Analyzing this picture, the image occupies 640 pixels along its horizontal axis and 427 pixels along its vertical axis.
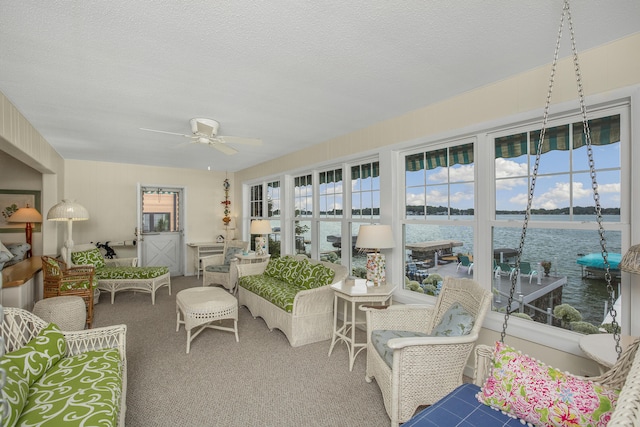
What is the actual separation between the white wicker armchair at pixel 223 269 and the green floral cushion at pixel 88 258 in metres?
1.63

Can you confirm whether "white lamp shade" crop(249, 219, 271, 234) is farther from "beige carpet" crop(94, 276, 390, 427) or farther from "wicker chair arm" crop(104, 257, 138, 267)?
"wicker chair arm" crop(104, 257, 138, 267)

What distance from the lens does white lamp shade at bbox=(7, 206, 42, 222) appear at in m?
4.79

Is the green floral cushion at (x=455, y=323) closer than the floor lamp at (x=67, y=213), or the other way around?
the green floral cushion at (x=455, y=323)

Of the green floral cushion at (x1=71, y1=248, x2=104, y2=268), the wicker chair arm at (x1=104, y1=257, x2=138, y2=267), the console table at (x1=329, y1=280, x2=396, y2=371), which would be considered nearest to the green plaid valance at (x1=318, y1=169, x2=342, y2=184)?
the console table at (x1=329, y1=280, x2=396, y2=371)

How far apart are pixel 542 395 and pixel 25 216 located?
6683mm

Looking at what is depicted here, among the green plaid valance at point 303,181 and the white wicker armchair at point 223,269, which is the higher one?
the green plaid valance at point 303,181

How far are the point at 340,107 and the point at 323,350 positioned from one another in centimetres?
249

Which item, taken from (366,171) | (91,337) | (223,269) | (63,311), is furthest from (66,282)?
(366,171)

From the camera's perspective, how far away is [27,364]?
1715 millimetres

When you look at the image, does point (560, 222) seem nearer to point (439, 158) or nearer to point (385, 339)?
point (439, 158)

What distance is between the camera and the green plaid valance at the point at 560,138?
2055 mm

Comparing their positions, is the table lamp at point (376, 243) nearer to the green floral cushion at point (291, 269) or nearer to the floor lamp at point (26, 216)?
the green floral cushion at point (291, 269)

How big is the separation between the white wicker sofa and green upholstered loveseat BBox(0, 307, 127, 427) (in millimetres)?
1557

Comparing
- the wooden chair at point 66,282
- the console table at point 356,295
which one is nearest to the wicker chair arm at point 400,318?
the console table at point 356,295
